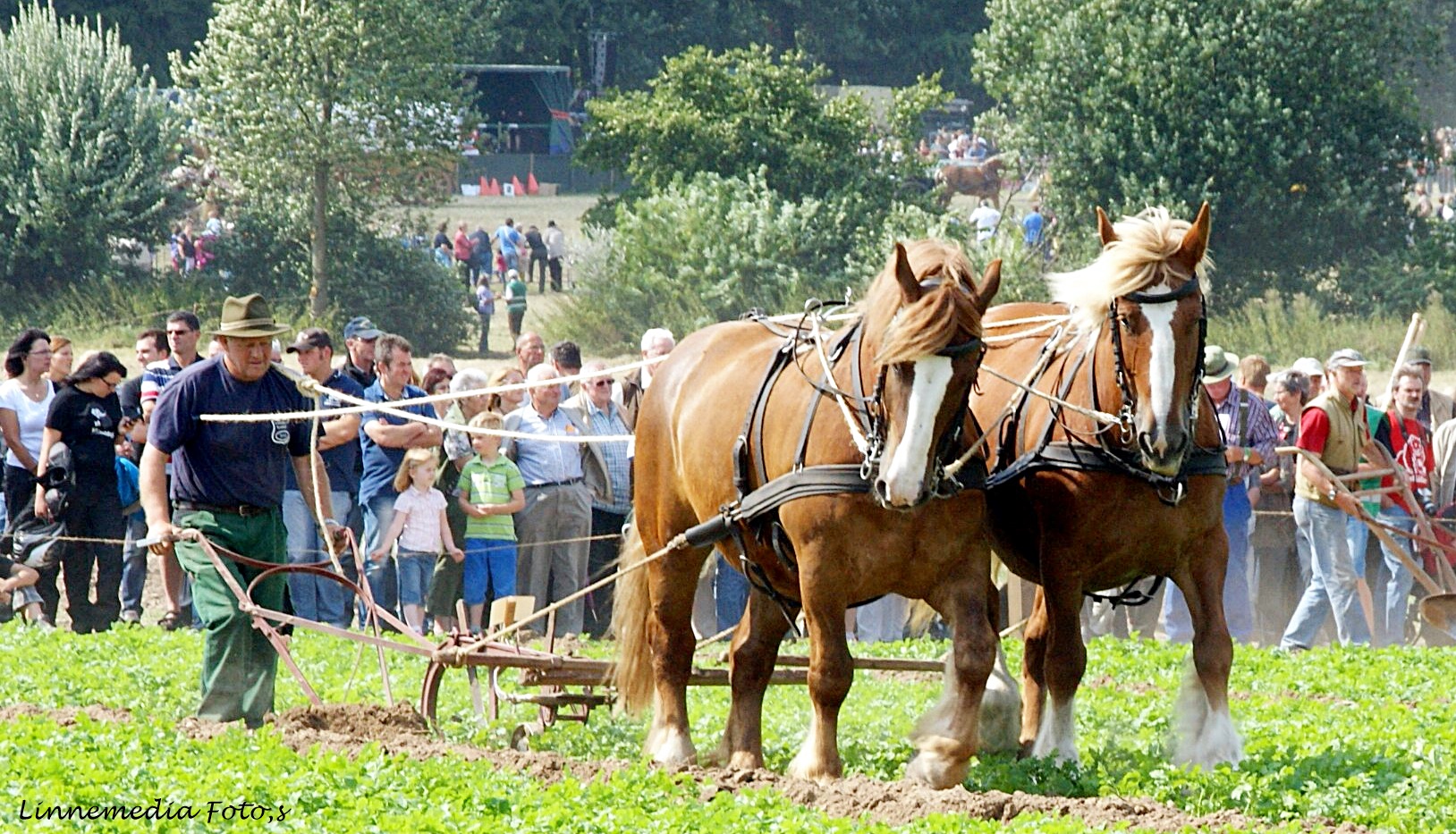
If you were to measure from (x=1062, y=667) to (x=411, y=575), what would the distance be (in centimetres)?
625

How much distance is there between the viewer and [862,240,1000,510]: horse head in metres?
6.97

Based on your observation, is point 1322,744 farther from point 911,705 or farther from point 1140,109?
point 1140,109

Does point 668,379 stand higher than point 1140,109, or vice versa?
point 1140,109

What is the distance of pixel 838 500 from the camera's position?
7.41 meters

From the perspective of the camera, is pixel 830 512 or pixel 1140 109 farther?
pixel 1140 109

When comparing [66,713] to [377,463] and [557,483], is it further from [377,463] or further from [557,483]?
[557,483]

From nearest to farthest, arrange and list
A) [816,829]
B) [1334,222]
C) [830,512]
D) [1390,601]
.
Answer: [816,829], [830,512], [1390,601], [1334,222]

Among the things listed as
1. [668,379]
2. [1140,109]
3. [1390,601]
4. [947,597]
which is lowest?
[1390,601]

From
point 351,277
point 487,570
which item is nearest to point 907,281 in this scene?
point 487,570

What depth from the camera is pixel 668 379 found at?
9258mm

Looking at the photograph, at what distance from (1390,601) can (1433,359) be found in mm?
14163

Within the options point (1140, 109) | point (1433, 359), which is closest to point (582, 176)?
point (1140, 109)

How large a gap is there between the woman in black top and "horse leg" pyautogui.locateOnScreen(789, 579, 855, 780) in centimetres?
727

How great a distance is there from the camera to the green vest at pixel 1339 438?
13.5 metres
